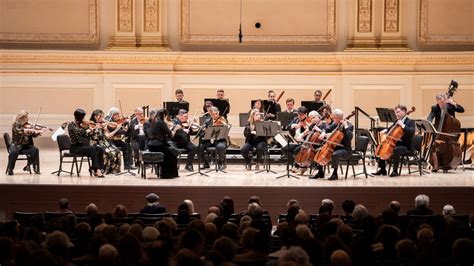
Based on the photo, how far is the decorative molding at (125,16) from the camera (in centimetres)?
1806

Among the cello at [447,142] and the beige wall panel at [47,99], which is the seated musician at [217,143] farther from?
the beige wall panel at [47,99]

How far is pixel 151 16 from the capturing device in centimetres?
1808

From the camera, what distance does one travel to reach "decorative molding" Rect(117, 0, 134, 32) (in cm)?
1806

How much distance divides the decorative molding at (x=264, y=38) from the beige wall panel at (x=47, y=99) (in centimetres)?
255

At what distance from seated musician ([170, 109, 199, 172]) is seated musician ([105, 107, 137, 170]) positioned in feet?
2.69

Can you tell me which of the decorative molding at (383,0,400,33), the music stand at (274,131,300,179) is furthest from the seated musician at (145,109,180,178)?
the decorative molding at (383,0,400,33)

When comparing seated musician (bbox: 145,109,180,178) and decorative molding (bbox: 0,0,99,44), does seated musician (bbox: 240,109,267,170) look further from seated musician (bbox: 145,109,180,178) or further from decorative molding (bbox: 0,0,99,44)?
decorative molding (bbox: 0,0,99,44)

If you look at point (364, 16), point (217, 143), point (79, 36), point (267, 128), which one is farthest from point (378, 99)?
point (79, 36)

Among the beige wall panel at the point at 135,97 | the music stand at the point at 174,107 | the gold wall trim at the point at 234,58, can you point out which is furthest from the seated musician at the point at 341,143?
the beige wall panel at the point at 135,97

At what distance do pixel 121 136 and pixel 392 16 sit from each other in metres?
7.00

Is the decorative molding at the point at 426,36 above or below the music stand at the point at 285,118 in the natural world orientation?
above

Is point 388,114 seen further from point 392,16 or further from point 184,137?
point 392,16

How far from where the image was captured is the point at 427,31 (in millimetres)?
17828

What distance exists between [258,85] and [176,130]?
4431 mm
